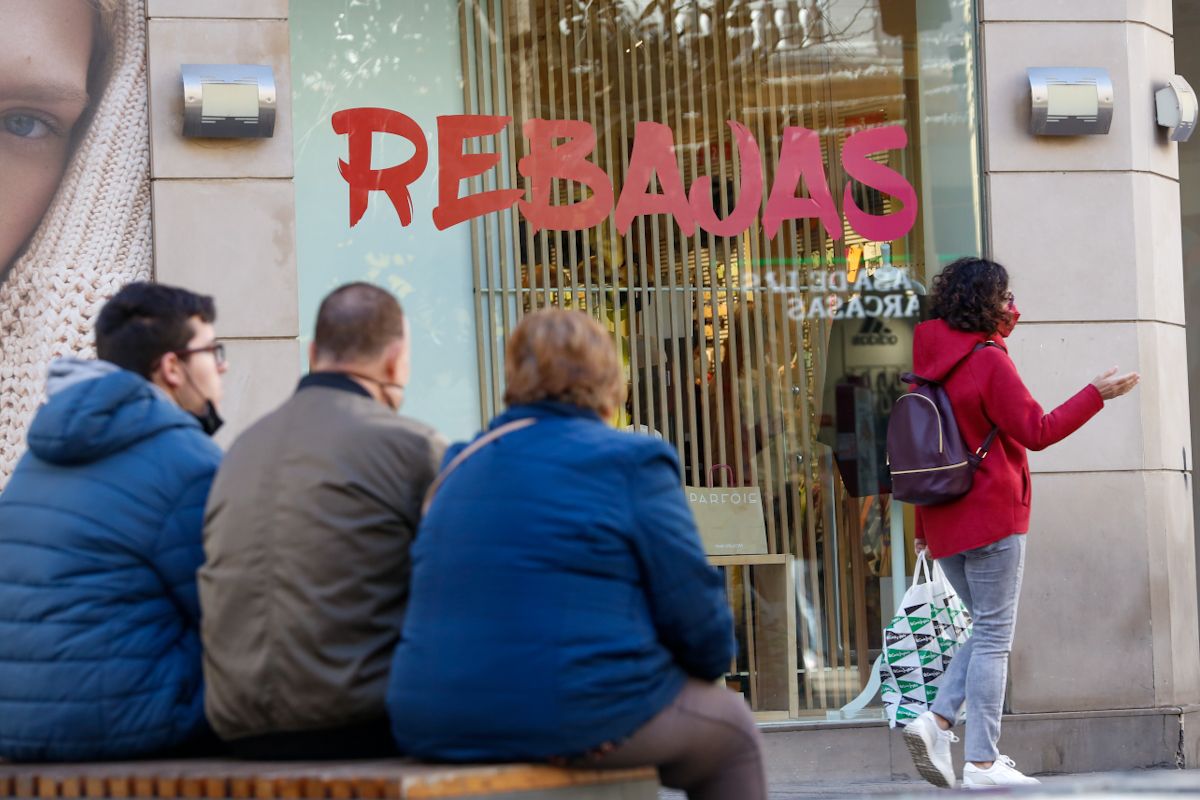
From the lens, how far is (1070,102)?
7941 mm

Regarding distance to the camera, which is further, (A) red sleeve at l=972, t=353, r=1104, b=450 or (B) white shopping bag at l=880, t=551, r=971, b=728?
(B) white shopping bag at l=880, t=551, r=971, b=728

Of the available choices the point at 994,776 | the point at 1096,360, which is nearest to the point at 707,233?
the point at 1096,360

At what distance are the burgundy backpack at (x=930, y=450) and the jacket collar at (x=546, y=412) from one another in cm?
298

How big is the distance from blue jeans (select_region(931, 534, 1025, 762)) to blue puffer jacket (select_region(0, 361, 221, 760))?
3.28 metres

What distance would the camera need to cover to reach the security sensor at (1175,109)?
26.6 feet

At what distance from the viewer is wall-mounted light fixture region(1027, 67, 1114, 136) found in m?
7.93

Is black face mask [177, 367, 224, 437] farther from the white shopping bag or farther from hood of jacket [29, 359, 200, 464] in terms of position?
the white shopping bag

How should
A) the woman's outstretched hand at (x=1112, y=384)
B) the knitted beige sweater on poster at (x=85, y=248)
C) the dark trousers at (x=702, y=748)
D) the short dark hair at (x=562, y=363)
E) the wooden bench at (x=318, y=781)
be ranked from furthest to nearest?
the knitted beige sweater on poster at (x=85, y=248), the woman's outstretched hand at (x=1112, y=384), the short dark hair at (x=562, y=363), the dark trousers at (x=702, y=748), the wooden bench at (x=318, y=781)

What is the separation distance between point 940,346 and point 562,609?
11.4 feet

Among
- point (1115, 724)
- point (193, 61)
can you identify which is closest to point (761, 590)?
point (1115, 724)

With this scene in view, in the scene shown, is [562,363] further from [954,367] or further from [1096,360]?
[1096,360]

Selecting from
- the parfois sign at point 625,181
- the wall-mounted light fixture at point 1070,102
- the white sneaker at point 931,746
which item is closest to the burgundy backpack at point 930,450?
the white sneaker at point 931,746

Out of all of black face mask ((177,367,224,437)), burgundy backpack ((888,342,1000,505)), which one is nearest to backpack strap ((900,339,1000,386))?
burgundy backpack ((888,342,1000,505))

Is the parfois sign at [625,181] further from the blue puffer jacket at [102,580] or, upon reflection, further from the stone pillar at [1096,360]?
the blue puffer jacket at [102,580]
